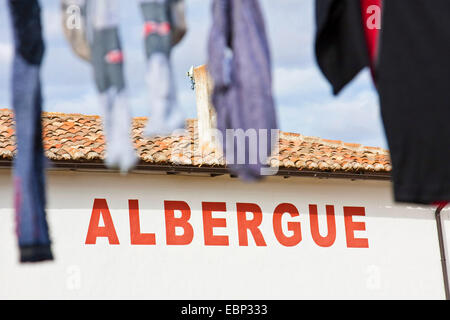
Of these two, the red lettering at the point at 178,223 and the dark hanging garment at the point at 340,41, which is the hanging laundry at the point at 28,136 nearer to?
the dark hanging garment at the point at 340,41

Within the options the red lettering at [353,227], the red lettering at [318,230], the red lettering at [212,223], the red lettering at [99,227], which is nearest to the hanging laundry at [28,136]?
the red lettering at [99,227]

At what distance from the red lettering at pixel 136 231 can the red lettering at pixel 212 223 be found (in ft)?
Answer: 2.73

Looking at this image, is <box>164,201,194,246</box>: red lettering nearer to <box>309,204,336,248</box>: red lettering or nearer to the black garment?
<box>309,204,336,248</box>: red lettering

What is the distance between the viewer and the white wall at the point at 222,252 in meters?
12.6

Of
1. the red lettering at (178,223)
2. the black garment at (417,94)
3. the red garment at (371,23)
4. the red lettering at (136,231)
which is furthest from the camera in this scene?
the red lettering at (178,223)

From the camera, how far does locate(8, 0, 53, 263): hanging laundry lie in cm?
391

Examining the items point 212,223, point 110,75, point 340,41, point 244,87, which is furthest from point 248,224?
point 110,75

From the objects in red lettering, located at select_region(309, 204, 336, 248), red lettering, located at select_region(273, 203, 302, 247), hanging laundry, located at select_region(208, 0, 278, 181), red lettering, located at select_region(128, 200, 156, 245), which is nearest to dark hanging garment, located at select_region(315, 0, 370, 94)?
hanging laundry, located at select_region(208, 0, 278, 181)

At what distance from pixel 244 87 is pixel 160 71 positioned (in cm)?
39

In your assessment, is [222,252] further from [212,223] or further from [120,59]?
[120,59]

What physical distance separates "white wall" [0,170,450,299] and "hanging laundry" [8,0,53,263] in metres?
8.59

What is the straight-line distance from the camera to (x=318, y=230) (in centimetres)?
1387
